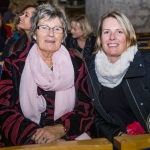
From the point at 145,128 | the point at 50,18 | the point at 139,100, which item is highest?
the point at 50,18

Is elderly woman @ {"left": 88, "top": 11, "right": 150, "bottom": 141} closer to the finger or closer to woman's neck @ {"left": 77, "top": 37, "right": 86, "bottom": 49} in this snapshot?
the finger

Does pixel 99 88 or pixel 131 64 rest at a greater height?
pixel 131 64

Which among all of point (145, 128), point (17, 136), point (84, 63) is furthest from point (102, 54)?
→ point (17, 136)

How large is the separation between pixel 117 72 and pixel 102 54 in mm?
237

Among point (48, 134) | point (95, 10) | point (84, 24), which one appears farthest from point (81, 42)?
point (48, 134)

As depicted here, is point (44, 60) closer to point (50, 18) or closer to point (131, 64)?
point (50, 18)

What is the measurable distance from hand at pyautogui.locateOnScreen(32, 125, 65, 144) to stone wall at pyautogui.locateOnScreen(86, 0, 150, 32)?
492 cm

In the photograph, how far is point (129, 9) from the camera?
6.88 m

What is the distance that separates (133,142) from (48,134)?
978 millimetres

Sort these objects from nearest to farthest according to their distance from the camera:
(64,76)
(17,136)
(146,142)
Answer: (146,142), (17,136), (64,76)

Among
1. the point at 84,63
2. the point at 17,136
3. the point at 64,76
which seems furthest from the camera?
the point at 84,63

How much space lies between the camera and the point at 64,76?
2.31 metres

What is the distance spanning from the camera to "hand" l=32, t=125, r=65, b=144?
211 cm

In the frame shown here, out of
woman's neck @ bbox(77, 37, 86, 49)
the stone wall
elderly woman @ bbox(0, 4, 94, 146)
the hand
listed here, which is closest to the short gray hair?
elderly woman @ bbox(0, 4, 94, 146)
